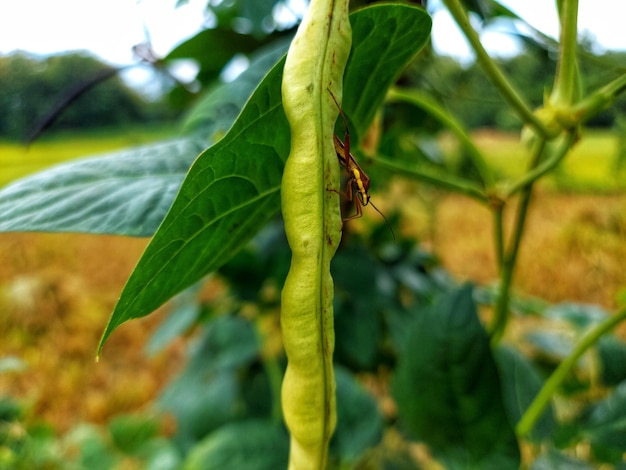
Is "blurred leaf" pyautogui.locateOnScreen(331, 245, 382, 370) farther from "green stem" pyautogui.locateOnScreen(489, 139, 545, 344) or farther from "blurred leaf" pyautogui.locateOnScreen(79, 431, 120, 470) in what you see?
"blurred leaf" pyautogui.locateOnScreen(79, 431, 120, 470)

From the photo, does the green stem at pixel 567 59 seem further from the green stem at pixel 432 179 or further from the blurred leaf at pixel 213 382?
the blurred leaf at pixel 213 382

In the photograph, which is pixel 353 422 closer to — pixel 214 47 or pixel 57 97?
pixel 214 47

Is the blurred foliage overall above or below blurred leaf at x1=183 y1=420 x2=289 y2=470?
above

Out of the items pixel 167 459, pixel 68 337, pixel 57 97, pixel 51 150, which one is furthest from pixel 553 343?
pixel 51 150

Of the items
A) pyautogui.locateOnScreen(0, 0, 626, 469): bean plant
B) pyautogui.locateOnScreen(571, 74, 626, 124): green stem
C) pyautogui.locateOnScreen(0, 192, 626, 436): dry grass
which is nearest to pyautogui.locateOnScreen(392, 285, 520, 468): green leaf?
pyautogui.locateOnScreen(0, 0, 626, 469): bean plant

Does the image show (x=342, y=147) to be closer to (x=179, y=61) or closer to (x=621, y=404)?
(x=621, y=404)

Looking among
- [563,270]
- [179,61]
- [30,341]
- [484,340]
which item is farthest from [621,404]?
[30,341]

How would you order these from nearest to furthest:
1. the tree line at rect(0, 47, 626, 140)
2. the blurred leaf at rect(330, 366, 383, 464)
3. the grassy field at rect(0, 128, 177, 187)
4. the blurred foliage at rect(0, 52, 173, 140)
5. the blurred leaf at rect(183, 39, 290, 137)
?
the blurred leaf at rect(183, 39, 290, 137), the blurred leaf at rect(330, 366, 383, 464), the tree line at rect(0, 47, 626, 140), the blurred foliage at rect(0, 52, 173, 140), the grassy field at rect(0, 128, 177, 187)
